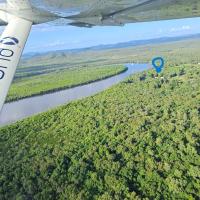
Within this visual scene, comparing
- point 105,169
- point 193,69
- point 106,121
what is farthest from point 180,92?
point 105,169

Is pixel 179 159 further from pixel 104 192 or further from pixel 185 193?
pixel 104 192

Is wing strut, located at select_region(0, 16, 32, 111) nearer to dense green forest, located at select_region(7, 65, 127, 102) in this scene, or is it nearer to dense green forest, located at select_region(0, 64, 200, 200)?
dense green forest, located at select_region(0, 64, 200, 200)

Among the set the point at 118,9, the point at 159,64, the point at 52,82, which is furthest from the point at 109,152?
the point at 52,82

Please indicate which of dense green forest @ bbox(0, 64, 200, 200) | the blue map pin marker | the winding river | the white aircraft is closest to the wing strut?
the white aircraft

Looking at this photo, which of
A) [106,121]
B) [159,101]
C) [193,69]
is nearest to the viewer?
[106,121]

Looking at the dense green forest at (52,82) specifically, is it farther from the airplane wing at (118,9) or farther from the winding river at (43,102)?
the airplane wing at (118,9)

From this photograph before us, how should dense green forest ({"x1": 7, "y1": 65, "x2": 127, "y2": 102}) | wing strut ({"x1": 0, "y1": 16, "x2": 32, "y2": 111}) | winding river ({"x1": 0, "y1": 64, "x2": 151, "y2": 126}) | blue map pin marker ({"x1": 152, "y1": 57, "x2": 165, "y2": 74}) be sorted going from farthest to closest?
dense green forest ({"x1": 7, "y1": 65, "x2": 127, "y2": 102}) < winding river ({"x1": 0, "y1": 64, "x2": 151, "y2": 126}) < blue map pin marker ({"x1": 152, "y1": 57, "x2": 165, "y2": 74}) < wing strut ({"x1": 0, "y1": 16, "x2": 32, "y2": 111})
